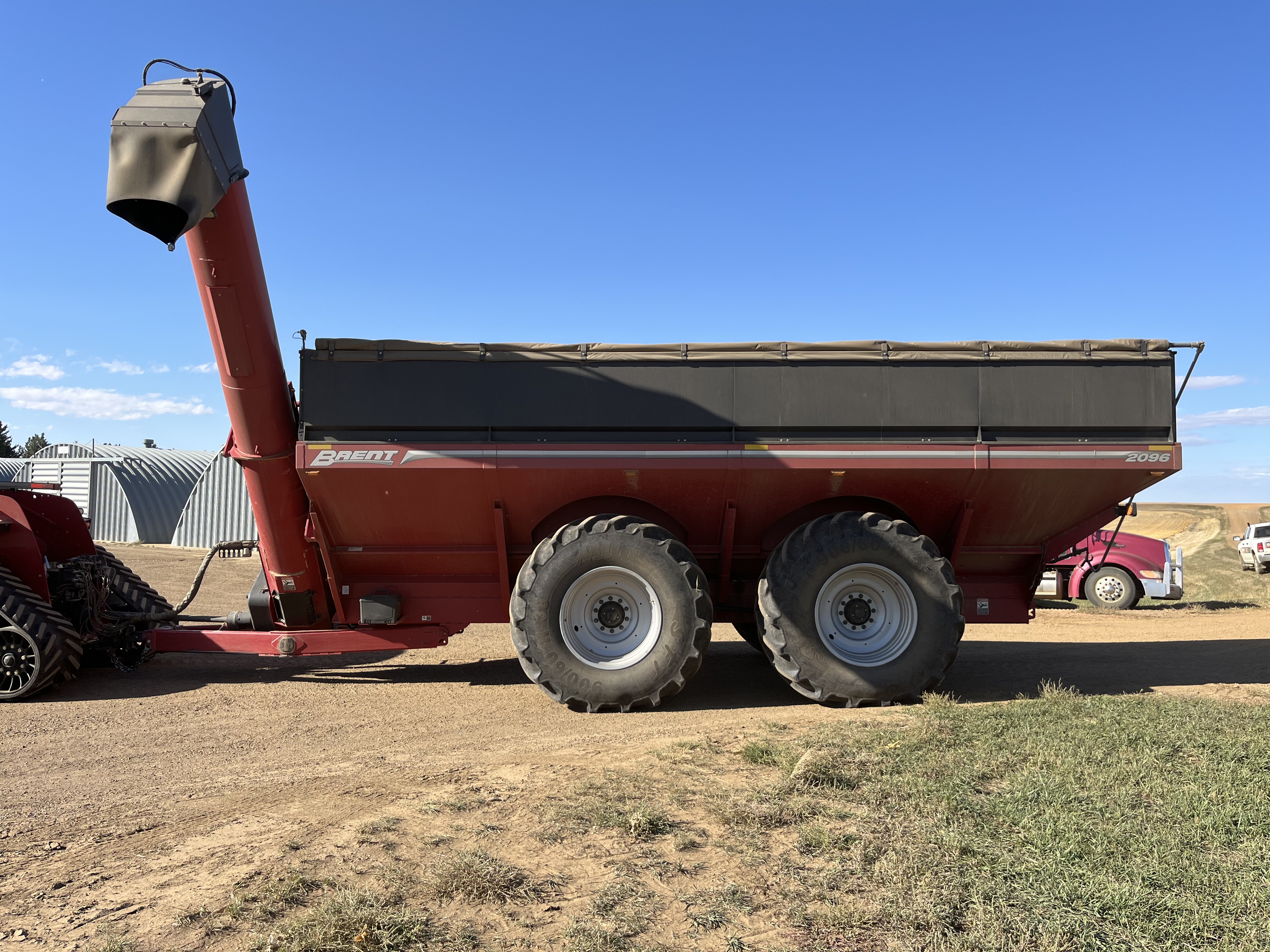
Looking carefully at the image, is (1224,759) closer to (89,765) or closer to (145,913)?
(145,913)

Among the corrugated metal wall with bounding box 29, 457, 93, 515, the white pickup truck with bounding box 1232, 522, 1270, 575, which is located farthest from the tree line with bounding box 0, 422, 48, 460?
the white pickup truck with bounding box 1232, 522, 1270, 575

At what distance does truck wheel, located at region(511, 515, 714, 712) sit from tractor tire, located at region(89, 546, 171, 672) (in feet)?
14.0

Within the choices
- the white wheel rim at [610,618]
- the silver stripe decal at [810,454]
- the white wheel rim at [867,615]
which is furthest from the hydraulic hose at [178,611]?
the white wheel rim at [867,615]

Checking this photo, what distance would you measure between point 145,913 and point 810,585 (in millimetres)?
5068

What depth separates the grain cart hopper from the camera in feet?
22.8

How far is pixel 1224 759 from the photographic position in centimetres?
507

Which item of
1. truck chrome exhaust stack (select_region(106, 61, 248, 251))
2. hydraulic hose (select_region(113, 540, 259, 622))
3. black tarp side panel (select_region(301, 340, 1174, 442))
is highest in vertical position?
truck chrome exhaust stack (select_region(106, 61, 248, 251))

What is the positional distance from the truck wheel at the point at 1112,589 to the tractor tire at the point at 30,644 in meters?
15.8

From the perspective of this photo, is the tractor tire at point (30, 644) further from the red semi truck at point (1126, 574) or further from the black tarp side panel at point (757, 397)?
the red semi truck at point (1126, 574)

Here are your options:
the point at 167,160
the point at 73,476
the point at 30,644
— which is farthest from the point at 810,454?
the point at 73,476

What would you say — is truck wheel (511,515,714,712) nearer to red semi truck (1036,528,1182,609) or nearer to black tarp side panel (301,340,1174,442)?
black tarp side panel (301,340,1174,442)

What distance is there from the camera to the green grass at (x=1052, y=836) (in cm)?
311

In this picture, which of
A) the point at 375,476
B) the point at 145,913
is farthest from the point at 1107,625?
the point at 145,913

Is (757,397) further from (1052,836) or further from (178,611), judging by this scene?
(178,611)
